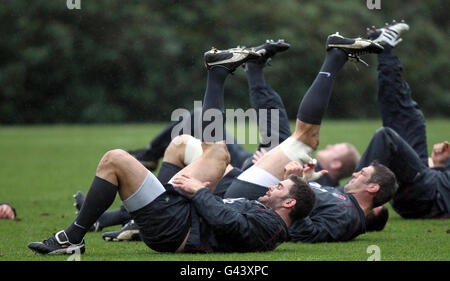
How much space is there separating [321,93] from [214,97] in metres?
0.82

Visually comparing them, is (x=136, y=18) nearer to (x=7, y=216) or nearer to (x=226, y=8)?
(x=226, y=8)

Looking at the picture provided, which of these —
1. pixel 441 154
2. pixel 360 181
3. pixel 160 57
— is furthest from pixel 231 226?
pixel 160 57

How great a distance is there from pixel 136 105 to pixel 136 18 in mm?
3172

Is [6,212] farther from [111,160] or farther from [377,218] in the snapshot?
[377,218]

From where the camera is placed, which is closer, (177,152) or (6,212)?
(177,152)

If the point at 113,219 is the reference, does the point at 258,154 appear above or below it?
above

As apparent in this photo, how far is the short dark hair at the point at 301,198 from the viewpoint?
5062mm

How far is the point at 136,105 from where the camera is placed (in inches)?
1064

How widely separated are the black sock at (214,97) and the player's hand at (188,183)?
32 cm

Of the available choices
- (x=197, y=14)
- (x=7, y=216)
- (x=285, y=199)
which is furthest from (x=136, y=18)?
(x=285, y=199)

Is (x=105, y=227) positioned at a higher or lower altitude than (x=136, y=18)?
lower

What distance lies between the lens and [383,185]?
5.78m

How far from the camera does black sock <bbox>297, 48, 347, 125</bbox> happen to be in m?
5.46
